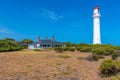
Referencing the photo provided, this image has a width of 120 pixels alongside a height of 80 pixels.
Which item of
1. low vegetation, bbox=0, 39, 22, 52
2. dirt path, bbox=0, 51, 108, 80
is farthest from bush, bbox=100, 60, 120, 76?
low vegetation, bbox=0, 39, 22, 52

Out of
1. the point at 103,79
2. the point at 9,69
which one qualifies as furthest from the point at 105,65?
the point at 9,69

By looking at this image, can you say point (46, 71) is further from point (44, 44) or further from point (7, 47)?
point (44, 44)

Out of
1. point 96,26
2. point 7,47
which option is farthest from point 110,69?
point 96,26

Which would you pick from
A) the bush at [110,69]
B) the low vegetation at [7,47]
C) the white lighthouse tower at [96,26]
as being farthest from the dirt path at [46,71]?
the white lighthouse tower at [96,26]

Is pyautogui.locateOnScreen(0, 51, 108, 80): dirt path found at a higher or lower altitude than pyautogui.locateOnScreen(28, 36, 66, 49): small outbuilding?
lower

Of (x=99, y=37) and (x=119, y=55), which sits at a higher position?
(x=99, y=37)

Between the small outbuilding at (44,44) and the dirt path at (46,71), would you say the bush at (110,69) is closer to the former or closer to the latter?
the dirt path at (46,71)

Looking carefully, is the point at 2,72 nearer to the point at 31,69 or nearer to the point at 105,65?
the point at 31,69

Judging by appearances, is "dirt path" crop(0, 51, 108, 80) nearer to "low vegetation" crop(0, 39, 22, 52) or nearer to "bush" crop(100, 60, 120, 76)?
"bush" crop(100, 60, 120, 76)

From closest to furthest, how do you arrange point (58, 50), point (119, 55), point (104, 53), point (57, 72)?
point (57, 72)
point (119, 55)
point (104, 53)
point (58, 50)

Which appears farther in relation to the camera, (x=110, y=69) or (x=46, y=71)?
(x=46, y=71)

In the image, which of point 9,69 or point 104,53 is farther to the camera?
point 104,53

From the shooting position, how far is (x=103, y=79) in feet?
85.3

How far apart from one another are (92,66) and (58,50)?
19.4m
